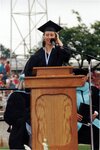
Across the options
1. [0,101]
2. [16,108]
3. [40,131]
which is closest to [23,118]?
[16,108]

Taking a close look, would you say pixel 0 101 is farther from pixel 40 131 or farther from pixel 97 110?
pixel 40 131

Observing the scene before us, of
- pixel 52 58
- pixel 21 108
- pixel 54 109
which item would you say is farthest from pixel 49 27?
pixel 54 109

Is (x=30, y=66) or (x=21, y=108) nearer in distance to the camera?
(x=30, y=66)

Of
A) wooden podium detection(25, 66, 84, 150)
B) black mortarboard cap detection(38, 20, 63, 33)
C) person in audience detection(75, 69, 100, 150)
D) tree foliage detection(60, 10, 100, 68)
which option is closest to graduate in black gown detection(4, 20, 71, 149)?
black mortarboard cap detection(38, 20, 63, 33)

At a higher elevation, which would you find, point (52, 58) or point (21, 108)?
point (52, 58)

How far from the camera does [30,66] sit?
7008 millimetres

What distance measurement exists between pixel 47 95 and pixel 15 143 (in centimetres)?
216

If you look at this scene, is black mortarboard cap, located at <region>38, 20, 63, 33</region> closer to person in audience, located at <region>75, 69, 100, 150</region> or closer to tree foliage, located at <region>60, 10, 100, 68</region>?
person in audience, located at <region>75, 69, 100, 150</region>

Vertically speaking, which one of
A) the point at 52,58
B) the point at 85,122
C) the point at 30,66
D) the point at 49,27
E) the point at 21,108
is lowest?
the point at 85,122

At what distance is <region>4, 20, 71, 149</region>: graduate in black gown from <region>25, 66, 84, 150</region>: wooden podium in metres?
1.20

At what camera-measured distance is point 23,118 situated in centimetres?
711

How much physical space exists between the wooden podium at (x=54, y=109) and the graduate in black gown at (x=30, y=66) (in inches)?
47.3

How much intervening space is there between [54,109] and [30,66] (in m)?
1.76

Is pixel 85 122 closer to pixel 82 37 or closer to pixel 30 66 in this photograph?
pixel 30 66
